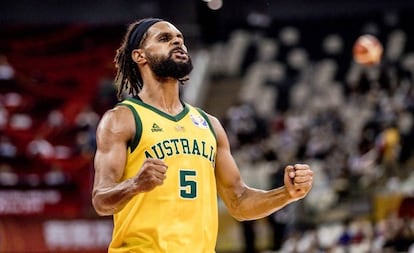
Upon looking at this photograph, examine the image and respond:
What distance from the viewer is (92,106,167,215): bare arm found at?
5.05m

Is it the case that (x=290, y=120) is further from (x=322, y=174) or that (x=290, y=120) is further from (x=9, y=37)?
(x=9, y=37)

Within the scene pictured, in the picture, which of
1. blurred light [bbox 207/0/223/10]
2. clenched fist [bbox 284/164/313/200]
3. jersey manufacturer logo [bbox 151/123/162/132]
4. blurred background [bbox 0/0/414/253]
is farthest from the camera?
blurred light [bbox 207/0/223/10]

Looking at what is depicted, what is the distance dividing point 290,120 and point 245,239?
681 centimetres

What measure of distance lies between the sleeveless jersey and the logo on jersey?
93mm

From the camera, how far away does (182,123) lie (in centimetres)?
570

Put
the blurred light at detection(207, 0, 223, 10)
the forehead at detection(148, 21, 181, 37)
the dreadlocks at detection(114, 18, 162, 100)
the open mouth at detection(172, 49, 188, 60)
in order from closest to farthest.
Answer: the open mouth at detection(172, 49, 188, 60), the forehead at detection(148, 21, 181, 37), the dreadlocks at detection(114, 18, 162, 100), the blurred light at detection(207, 0, 223, 10)

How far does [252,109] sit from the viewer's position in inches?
852

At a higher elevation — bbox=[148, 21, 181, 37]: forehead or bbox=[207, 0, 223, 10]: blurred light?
bbox=[207, 0, 223, 10]: blurred light

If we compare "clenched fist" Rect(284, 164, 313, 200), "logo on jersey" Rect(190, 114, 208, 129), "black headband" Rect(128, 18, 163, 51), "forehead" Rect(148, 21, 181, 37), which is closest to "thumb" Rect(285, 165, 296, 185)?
"clenched fist" Rect(284, 164, 313, 200)

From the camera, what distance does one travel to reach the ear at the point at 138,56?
5812mm

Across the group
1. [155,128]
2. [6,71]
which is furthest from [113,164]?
[6,71]

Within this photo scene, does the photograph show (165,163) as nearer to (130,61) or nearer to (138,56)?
(138,56)

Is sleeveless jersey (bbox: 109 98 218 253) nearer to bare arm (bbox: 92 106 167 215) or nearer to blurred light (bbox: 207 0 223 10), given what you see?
bare arm (bbox: 92 106 167 215)

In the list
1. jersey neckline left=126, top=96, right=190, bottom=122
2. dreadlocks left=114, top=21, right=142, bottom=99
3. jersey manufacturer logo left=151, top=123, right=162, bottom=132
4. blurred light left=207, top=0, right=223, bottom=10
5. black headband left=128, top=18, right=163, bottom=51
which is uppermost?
blurred light left=207, top=0, right=223, bottom=10
